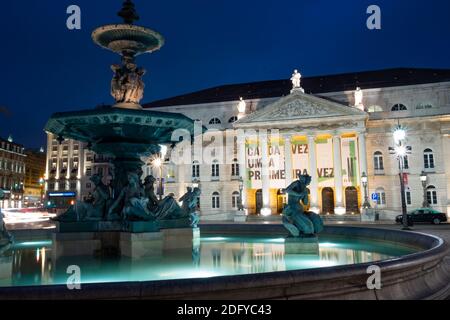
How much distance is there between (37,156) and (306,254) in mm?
116038

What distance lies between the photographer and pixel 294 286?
4777 mm

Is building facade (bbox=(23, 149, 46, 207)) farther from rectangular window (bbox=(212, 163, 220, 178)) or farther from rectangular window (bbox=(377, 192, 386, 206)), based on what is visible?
rectangular window (bbox=(377, 192, 386, 206))

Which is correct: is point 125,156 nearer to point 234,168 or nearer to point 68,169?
point 234,168

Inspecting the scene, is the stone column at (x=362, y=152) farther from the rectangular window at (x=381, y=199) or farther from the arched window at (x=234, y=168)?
the arched window at (x=234, y=168)

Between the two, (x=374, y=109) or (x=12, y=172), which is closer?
(x=374, y=109)

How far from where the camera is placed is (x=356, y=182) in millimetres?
45344

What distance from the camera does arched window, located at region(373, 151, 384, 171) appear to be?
158ft

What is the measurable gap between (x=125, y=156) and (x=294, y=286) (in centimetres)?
703

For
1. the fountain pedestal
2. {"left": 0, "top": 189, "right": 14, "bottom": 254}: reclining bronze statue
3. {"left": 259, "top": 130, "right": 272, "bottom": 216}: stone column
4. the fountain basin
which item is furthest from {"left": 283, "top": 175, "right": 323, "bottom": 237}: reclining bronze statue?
{"left": 259, "top": 130, "right": 272, "bottom": 216}: stone column

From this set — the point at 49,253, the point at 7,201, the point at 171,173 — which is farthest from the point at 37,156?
the point at 49,253

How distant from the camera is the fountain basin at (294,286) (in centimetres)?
423

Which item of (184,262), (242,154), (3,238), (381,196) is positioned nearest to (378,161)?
(381,196)
